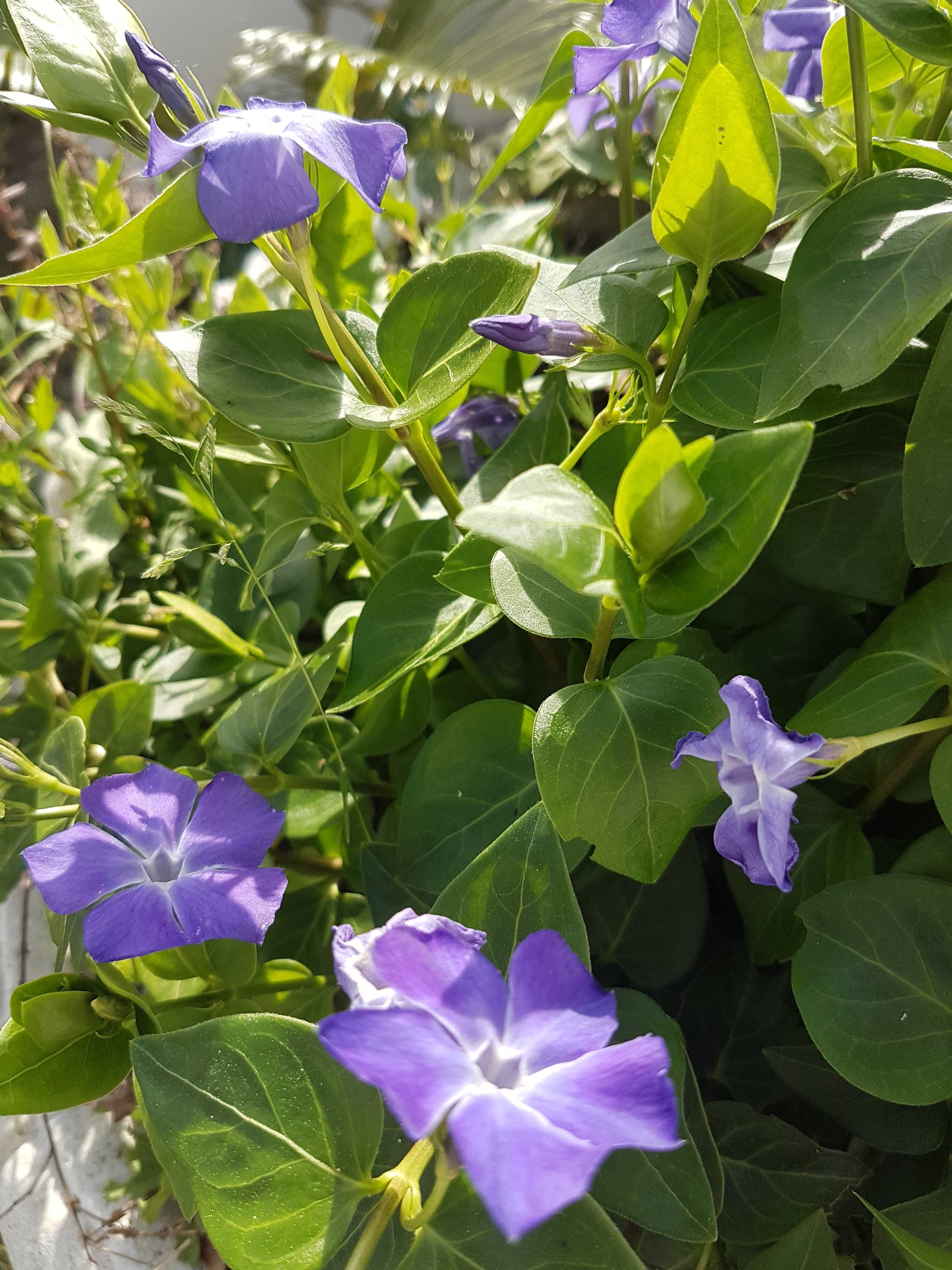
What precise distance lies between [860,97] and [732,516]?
0.18m

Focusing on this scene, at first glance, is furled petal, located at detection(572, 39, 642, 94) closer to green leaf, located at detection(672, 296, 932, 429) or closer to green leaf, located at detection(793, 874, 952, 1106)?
green leaf, located at detection(672, 296, 932, 429)

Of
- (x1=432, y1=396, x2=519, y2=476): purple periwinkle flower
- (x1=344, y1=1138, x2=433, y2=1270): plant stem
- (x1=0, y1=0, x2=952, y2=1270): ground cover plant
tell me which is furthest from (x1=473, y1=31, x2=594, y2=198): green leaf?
(x1=344, y1=1138, x2=433, y2=1270): plant stem

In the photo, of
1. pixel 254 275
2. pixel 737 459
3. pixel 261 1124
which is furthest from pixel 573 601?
pixel 254 275

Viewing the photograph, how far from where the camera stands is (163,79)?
0.32 meters

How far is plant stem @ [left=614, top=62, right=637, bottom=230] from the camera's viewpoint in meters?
0.47

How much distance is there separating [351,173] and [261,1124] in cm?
30

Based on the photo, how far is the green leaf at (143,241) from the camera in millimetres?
292

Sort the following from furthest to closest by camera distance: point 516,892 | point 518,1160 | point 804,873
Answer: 1. point 804,873
2. point 516,892
3. point 518,1160

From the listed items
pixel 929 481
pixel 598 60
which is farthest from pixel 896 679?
pixel 598 60

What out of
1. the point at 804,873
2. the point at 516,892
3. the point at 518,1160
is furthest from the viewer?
the point at 804,873

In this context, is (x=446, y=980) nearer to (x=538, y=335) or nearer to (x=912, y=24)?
(x=538, y=335)

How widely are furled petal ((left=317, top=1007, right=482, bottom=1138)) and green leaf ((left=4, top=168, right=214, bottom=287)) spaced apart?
23 centimetres

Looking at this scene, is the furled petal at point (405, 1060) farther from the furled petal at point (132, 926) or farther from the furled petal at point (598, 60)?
the furled petal at point (598, 60)

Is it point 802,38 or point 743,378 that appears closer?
point 743,378
